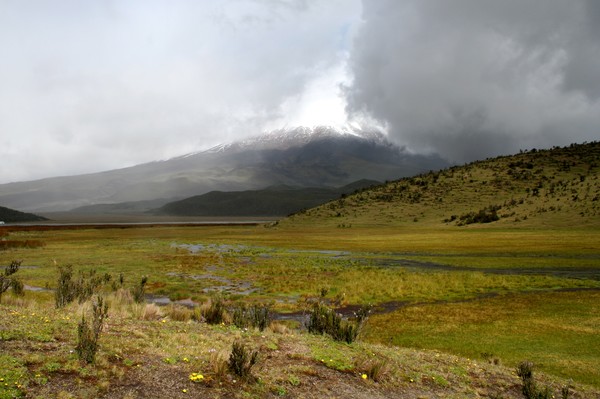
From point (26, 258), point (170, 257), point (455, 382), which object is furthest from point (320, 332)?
point (26, 258)

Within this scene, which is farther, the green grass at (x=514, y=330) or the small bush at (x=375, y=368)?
the green grass at (x=514, y=330)

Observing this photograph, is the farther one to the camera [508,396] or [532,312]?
[532,312]

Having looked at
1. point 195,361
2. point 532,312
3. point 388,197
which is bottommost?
point 532,312

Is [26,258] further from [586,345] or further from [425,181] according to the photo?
[425,181]

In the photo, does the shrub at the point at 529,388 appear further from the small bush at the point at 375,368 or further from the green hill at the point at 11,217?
the green hill at the point at 11,217

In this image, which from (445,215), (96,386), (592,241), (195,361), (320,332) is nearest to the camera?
(96,386)

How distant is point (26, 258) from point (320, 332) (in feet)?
145

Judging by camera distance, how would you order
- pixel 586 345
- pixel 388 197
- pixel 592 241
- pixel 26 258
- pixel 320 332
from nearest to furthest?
pixel 320 332
pixel 586 345
pixel 26 258
pixel 592 241
pixel 388 197

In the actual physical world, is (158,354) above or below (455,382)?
above

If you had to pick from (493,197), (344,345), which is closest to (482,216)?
(493,197)

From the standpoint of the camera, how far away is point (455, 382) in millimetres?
10734

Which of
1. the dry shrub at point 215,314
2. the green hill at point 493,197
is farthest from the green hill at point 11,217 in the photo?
the dry shrub at point 215,314

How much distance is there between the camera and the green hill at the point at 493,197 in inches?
3447

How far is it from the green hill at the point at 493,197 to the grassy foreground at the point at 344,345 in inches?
2155
